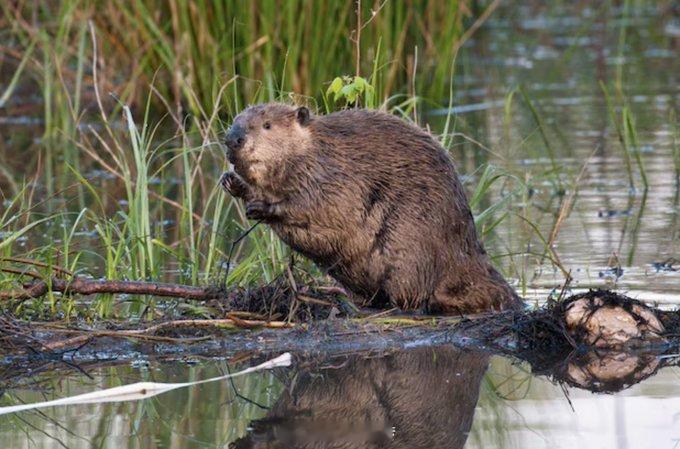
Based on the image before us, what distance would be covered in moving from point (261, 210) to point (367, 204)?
1.23 ft

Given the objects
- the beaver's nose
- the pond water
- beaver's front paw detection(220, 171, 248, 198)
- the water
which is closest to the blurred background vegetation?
the pond water

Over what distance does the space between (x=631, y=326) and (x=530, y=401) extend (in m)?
0.72

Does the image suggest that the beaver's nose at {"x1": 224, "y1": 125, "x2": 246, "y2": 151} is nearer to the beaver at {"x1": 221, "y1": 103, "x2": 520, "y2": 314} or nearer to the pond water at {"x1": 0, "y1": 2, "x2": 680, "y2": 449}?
the beaver at {"x1": 221, "y1": 103, "x2": 520, "y2": 314}

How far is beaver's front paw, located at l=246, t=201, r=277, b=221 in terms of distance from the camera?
5074 mm

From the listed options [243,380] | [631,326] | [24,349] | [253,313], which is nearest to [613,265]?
[631,326]

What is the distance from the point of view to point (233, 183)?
202 inches

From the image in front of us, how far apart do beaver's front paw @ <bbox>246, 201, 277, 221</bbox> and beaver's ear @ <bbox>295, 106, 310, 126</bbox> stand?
0.31 meters

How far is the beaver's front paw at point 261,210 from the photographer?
5074 mm

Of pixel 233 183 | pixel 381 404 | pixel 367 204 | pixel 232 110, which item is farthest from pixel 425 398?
pixel 232 110

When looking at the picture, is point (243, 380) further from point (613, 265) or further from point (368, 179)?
point (613, 265)

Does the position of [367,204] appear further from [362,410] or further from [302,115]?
[362,410]

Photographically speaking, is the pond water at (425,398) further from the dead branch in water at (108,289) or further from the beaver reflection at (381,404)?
the dead branch in water at (108,289)

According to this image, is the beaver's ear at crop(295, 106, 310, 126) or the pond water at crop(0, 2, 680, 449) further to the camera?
the beaver's ear at crop(295, 106, 310, 126)

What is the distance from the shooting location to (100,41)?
10.6 m
